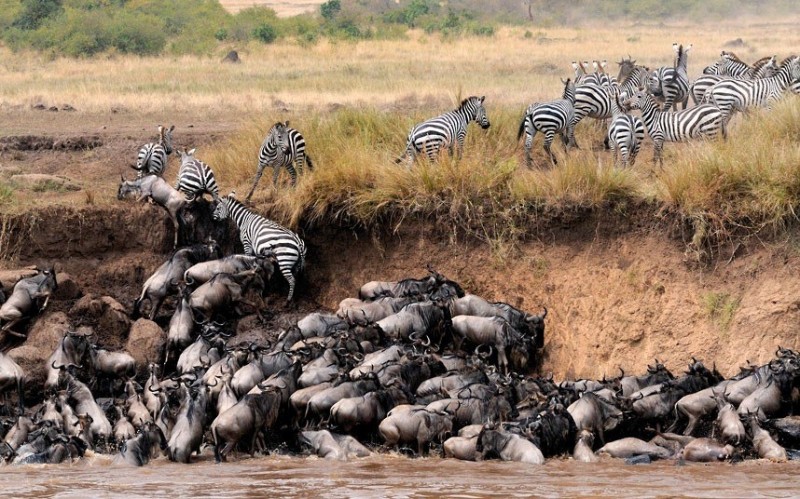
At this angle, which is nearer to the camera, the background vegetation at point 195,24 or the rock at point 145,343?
the rock at point 145,343

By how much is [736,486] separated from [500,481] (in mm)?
1767

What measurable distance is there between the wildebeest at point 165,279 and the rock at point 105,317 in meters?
0.26

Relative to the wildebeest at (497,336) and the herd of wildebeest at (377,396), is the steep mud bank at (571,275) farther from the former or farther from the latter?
the wildebeest at (497,336)

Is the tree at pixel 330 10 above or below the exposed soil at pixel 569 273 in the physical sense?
above

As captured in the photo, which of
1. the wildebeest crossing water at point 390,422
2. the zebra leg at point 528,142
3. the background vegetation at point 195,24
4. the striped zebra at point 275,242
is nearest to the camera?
the wildebeest crossing water at point 390,422

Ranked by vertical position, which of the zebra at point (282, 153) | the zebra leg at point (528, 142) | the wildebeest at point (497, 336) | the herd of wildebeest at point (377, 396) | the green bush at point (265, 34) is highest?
the green bush at point (265, 34)

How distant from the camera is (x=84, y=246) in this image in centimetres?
1363

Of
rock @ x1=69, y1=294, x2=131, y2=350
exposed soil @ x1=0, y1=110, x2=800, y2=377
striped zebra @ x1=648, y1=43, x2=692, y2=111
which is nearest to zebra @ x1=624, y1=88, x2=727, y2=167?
exposed soil @ x1=0, y1=110, x2=800, y2=377

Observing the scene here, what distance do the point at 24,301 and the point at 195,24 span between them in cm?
3568

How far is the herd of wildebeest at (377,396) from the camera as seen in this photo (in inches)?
389

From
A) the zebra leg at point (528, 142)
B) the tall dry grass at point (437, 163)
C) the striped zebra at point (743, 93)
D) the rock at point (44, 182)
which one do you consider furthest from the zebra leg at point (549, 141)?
the rock at point (44, 182)

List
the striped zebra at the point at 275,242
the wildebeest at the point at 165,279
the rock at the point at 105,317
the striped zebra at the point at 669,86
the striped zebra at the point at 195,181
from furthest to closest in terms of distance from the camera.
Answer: the striped zebra at the point at 669,86 → the striped zebra at the point at 195,181 → the striped zebra at the point at 275,242 → the wildebeest at the point at 165,279 → the rock at the point at 105,317

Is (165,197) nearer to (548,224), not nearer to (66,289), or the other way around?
(66,289)

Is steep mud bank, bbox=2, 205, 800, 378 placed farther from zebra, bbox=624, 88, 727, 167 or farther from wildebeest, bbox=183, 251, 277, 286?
zebra, bbox=624, 88, 727, 167
